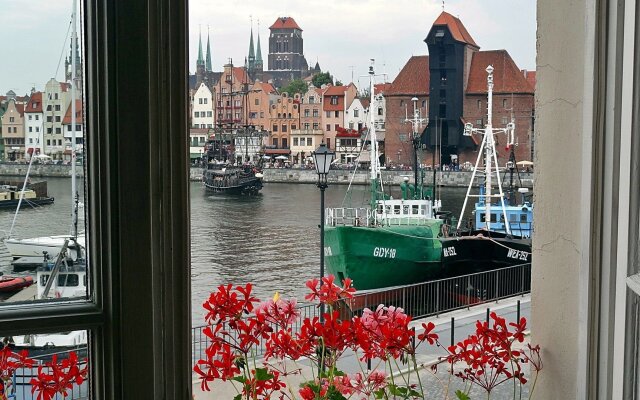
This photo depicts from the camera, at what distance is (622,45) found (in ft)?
2.13

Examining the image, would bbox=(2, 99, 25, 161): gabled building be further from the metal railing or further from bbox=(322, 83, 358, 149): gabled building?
the metal railing

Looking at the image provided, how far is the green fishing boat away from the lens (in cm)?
1173

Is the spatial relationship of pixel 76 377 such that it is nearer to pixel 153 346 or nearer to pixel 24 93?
pixel 153 346

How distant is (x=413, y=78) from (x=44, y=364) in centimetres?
1135

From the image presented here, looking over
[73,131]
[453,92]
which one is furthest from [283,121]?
[73,131]

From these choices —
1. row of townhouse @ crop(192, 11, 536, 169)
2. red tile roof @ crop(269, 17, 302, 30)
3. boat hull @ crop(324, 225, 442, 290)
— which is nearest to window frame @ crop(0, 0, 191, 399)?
row of townhouse @ crop(192, 11, 536, 169)

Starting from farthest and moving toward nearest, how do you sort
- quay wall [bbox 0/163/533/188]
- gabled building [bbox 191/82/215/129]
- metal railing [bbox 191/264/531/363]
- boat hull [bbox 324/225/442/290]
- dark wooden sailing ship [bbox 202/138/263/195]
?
boat hull [bbox 324/225/442/290]
metal railing [bbox 191/264/531/363]
quay wall [bbox 0/163/533/188]
dark wooden sailing ship [bbox 202/138/263/195]
gabled building [bbox 191/82/215/129]

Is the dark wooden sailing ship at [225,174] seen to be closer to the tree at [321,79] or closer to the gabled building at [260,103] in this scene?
the gabled building at [260,103]

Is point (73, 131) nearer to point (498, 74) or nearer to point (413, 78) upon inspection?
point (498, 74)

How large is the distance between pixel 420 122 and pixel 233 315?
965cm

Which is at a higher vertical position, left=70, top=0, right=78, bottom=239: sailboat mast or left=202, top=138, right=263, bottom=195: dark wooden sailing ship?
left=70, top=0, right=78, bottom=239: sailboat mast

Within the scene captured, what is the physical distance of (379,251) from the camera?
39.3 feet

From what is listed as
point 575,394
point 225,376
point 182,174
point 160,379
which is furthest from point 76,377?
point 575,394

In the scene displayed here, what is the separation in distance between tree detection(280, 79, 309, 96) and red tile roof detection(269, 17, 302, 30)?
8.79 ft
